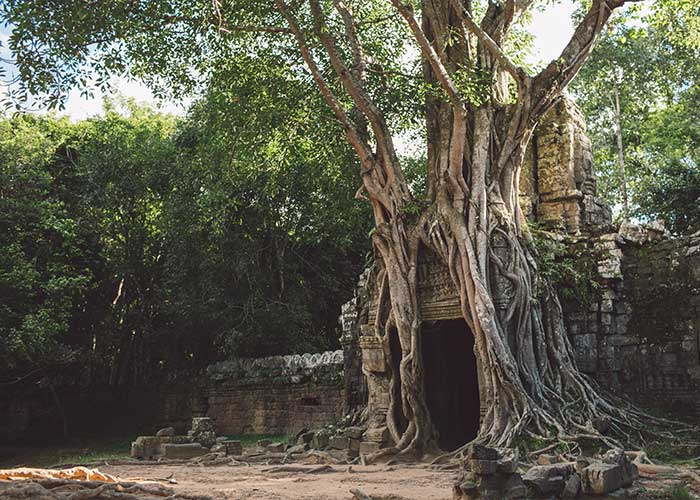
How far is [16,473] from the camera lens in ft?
22.6

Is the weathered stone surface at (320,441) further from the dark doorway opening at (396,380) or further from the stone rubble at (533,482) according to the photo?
the stone rubble at (533,482)

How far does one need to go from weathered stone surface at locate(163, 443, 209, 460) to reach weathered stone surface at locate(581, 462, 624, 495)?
622cm

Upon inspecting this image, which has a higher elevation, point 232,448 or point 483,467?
point 483,467

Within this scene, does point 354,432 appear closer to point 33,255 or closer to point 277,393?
point 277,393

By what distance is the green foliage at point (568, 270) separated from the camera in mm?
9789

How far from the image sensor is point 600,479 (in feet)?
18.5

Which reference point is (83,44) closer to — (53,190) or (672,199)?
(53,190)

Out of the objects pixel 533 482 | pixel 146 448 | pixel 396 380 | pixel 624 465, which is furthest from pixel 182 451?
pixel 624 465

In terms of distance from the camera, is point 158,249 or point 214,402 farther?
point 158,249

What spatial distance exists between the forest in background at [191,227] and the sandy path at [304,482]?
552 cm

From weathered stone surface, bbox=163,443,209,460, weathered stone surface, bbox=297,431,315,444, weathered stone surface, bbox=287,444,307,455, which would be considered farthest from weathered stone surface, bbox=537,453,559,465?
weathered stone surface, bbox=163,443,209,460

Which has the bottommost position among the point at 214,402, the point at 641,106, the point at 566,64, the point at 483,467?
the point at 214,402

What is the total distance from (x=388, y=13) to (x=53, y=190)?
9.48 metres

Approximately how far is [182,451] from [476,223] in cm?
517
